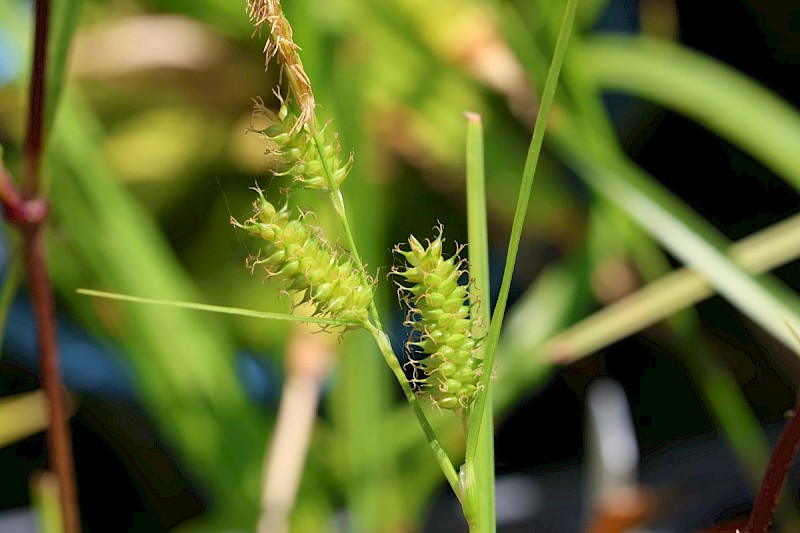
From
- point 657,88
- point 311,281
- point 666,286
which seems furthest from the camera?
point 657,88

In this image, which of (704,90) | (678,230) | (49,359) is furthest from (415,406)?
(704,90)

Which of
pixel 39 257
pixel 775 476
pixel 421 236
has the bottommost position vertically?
pixel 775 476

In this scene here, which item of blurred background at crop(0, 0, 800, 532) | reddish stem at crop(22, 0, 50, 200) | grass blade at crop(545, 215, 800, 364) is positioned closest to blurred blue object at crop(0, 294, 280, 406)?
blurred background at crop(0, 0, 800, 532)

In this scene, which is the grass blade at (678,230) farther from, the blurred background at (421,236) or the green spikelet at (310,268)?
the green spikelet at (310,268)

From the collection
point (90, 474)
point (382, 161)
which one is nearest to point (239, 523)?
point (90, 474)

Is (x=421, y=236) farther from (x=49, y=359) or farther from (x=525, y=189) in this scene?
(x=525, y=189)

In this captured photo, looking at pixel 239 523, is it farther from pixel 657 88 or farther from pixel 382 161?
pixel 657 88

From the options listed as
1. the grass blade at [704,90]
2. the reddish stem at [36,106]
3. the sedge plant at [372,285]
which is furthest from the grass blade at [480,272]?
the grass blade at [704,90]
